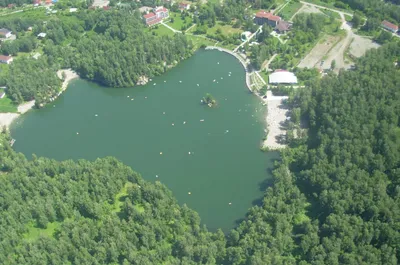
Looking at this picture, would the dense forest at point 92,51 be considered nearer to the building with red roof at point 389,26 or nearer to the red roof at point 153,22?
the red roof at point 153,22

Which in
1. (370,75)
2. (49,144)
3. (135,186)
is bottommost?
(49,144)

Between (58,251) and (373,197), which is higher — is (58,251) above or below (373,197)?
below

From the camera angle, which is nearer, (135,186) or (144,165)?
(135,186)

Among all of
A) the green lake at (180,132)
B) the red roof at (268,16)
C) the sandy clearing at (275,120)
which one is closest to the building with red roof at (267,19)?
the red roof at (268,16)

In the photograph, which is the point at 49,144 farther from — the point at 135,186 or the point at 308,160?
the point at 308,160

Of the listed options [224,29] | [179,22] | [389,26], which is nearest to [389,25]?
[389,26]

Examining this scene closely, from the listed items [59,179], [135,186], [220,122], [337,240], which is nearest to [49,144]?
[59,179]

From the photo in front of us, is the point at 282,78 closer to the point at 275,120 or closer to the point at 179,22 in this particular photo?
the point at 275,120
